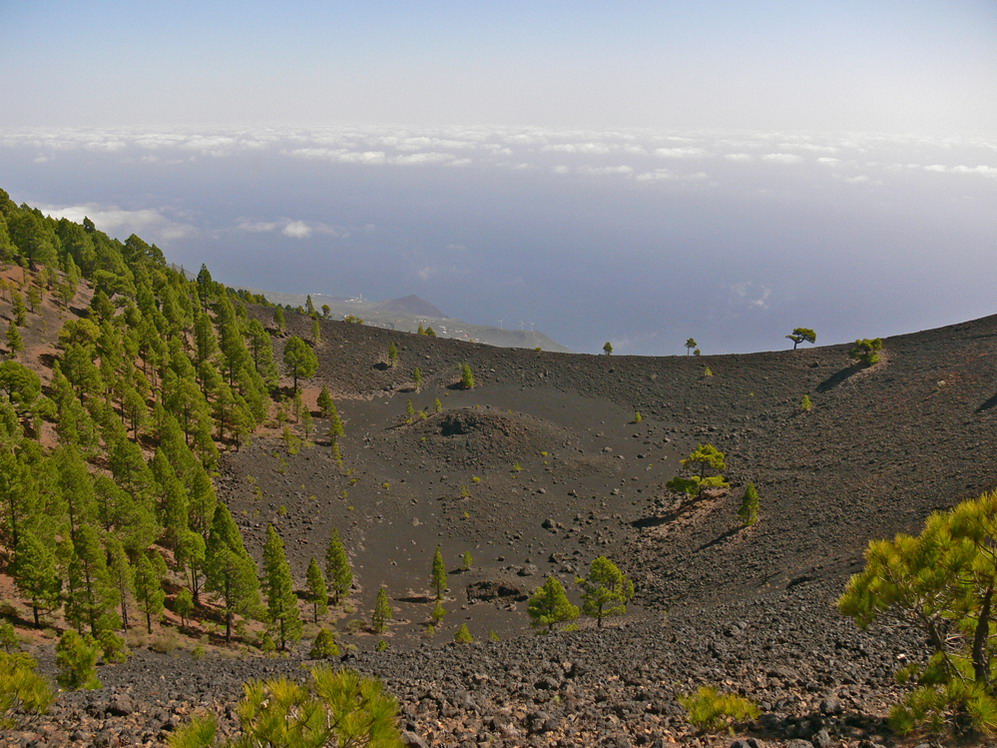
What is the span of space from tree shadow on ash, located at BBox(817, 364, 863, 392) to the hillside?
0.31m

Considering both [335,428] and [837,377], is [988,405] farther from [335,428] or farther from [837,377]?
[335,428]

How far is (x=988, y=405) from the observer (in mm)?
50344

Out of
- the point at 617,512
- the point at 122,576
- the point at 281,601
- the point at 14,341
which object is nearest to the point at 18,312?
the point at 14,341

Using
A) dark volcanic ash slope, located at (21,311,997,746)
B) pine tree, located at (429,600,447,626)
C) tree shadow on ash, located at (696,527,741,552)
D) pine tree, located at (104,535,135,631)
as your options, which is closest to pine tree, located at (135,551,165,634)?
pine tree, located at (104,535,135,631)

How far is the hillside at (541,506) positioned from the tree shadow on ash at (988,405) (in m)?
0.25

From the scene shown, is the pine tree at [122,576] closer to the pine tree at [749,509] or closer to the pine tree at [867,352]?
the pine tree at [749,509]

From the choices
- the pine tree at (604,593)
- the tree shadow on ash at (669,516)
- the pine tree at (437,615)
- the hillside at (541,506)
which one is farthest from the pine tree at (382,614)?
the tree shadow on ash at (669,516)

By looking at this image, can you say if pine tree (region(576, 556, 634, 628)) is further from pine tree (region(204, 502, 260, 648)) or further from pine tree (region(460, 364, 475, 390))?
pine tree (region(460, 364, 475, 390))

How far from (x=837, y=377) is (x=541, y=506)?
3955 centimetres

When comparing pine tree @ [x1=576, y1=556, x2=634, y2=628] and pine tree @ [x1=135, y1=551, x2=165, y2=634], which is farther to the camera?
pine tree @ [x1=576, y1=556, x2=634, y2=628]

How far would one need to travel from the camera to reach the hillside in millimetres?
16438

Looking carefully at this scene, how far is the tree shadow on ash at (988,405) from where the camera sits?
49903 mm

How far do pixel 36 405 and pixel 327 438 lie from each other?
1075 inches

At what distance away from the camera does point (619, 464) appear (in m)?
63.3
